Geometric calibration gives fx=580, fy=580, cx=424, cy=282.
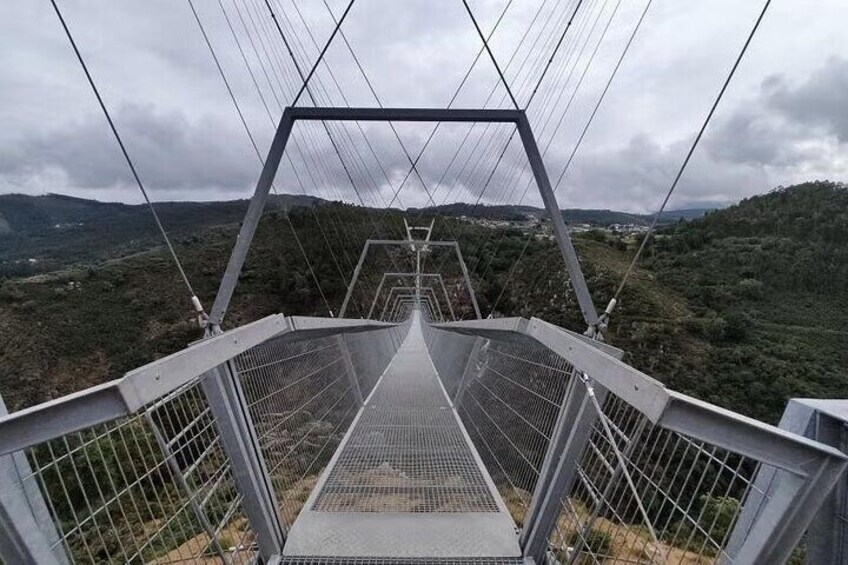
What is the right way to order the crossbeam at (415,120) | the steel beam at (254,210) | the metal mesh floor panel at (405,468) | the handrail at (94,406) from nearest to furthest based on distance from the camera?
the handrail at (94,406) < the metal mesh floor panel at (405,468) < the steel beam at (254,210) < the crossbeam at (415,120)

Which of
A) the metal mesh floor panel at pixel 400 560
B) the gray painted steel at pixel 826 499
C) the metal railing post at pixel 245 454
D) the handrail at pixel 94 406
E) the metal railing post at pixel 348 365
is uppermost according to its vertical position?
the gray painted steel at pixel 826 499

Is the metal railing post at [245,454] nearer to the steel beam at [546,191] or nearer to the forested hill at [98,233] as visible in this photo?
the steel beam at [546,191]

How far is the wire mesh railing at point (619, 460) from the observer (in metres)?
1.14

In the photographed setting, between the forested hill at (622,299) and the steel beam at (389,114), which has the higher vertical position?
the steel beam at (389,114)

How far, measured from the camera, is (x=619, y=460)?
75.5 inches

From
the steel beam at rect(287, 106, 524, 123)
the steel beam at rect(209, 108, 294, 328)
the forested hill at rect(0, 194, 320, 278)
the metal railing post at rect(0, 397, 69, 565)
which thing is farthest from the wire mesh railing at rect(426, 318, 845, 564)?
the forested hill at rect(0, 194, 320, 278)

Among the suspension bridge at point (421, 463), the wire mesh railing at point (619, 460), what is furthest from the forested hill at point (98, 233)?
the wire mesh railing at point (619, 460)

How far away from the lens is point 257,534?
255cm

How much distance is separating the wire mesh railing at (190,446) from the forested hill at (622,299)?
20.9 m

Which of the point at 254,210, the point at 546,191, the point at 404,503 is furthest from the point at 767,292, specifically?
the point at 404,503

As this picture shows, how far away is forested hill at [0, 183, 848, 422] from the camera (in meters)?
27.4

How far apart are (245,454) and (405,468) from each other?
212 cm

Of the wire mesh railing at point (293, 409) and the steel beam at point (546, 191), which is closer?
the wire mesh railing at point (293, 409)

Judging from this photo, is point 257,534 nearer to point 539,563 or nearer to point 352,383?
point 539,563
